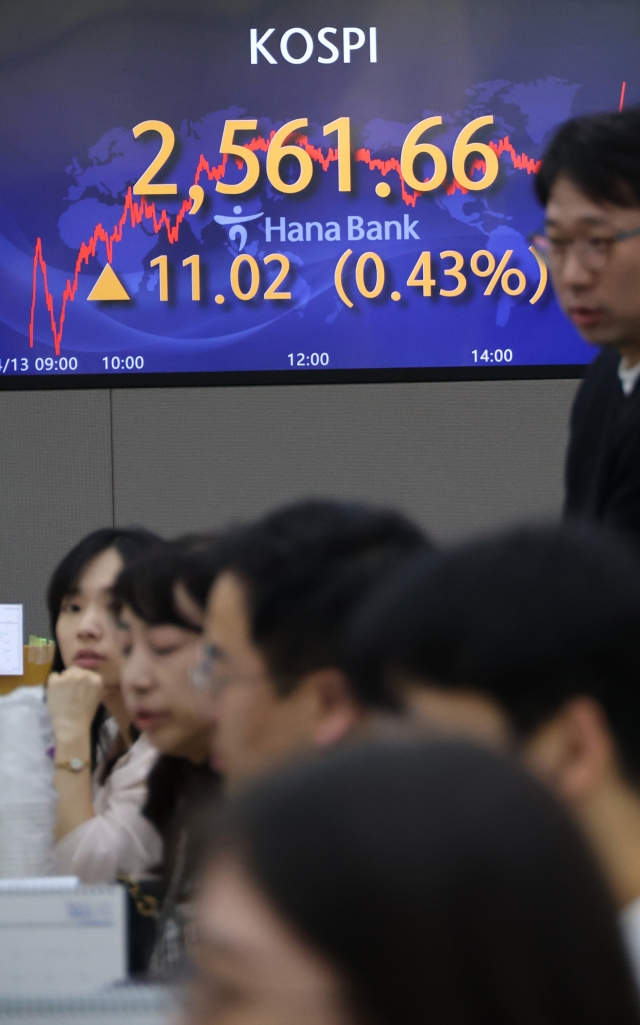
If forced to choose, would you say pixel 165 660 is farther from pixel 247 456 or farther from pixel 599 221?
pixel 247 456

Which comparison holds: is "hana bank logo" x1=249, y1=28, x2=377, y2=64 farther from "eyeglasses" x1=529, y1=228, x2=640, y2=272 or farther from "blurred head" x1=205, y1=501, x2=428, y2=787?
"blurred head" x1=205, y1=501, x2=428, y2=787

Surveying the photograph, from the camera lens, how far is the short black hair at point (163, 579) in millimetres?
1437

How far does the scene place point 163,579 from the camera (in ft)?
4.74

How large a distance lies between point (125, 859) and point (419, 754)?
4.06 ft

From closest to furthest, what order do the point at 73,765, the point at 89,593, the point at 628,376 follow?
the point at 628,376, the point at 73,765, the point at 89,593

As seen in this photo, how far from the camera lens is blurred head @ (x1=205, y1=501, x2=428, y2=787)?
1.00 m

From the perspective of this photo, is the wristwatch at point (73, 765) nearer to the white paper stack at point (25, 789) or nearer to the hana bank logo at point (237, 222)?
the white paper stack at point (25, 789)

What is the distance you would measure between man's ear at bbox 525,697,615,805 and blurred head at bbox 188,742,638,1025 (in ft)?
1.18

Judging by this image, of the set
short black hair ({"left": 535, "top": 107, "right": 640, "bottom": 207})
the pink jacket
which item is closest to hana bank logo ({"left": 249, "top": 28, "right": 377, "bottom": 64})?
the pink jacket

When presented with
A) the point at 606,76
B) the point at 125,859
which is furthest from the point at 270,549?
the point at 606,76

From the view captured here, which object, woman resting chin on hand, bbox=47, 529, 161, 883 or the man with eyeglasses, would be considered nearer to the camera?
the man with eyeglasses

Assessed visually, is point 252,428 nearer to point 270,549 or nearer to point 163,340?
point 163,340

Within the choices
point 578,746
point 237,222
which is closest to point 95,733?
point 578,746

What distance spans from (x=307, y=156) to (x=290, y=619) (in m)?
2.47
